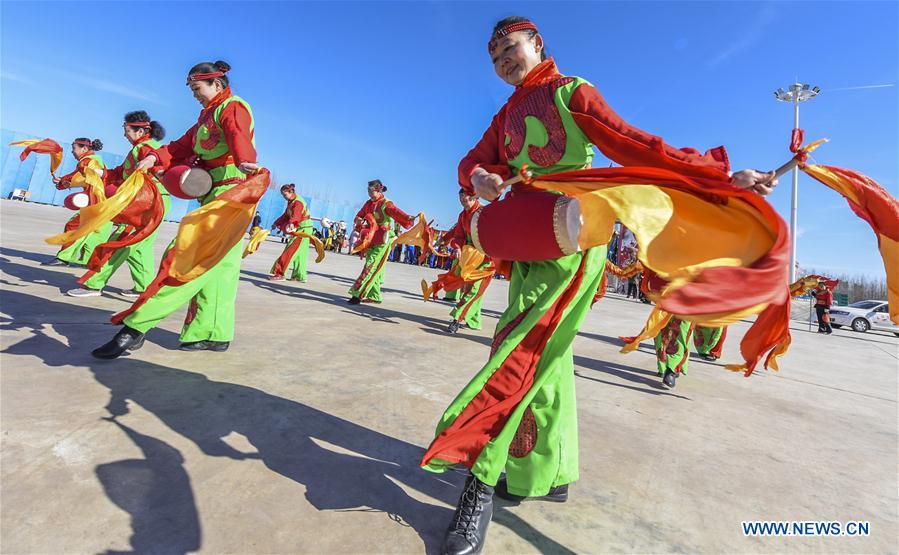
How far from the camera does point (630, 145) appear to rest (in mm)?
1422

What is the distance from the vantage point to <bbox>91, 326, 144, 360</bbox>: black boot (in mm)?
2510

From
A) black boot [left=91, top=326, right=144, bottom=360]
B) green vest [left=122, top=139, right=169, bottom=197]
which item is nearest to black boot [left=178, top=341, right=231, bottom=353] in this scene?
black boot [left=91, top=326, right=144, bottom=360]

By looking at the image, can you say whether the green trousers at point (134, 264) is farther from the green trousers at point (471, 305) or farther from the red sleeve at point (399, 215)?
the green trousers at point (471, 305)

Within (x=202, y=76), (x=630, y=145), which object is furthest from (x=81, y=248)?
(x=630, y=145)

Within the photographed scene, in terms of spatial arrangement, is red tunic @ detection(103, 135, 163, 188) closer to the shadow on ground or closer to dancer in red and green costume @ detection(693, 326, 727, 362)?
the shadow on ground

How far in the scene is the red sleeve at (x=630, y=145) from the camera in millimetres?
1321

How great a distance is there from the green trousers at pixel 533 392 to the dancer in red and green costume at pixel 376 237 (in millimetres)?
5005

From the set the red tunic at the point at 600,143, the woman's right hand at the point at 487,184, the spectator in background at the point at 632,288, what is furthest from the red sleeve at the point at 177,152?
the spectator in background at the point at 632,288

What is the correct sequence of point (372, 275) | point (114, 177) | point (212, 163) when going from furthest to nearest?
point (372, 275) → point (114, 177) → point (212, 163)

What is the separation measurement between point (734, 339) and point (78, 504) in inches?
378

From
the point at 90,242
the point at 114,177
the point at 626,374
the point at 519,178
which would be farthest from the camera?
the point at 90,242

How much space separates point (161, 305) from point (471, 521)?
236 cm

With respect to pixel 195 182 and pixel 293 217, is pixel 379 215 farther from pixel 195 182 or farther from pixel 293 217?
pixel 195 182

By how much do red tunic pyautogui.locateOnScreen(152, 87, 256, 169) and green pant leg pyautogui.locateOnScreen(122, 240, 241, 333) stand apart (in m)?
0.87
